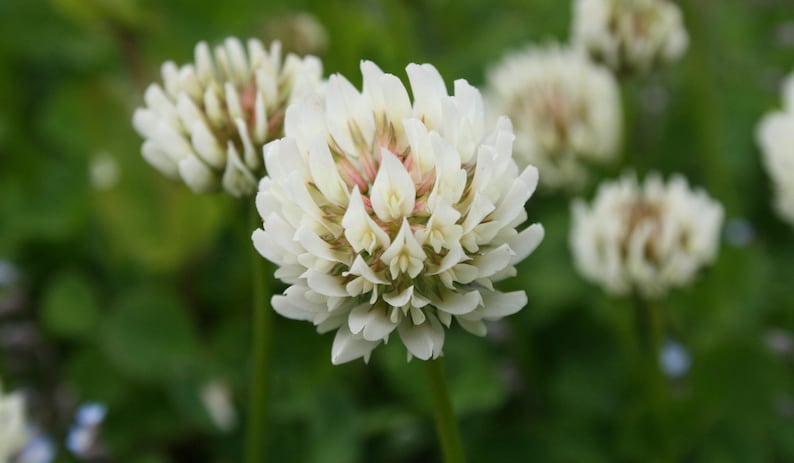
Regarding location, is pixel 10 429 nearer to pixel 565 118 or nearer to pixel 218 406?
pixel 218 406

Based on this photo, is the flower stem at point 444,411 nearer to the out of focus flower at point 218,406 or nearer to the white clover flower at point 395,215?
the white clover flower at point 395,215

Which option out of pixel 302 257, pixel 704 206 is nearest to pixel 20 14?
pixel 704 206

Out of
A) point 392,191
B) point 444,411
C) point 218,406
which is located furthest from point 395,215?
point 218,406

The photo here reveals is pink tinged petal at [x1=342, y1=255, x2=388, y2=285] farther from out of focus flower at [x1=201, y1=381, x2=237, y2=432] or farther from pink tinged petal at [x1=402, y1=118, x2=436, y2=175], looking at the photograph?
out of focus flower at [x1=201, y1=381, x2=237, y2=432]

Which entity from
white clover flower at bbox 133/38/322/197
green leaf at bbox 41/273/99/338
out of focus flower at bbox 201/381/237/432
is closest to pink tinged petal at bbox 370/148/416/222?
white clover flower at bbox 133/38/322/197

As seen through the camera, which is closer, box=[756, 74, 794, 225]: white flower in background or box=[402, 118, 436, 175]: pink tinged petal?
box=[402, 118, 436, 175]: pink tinged petal
